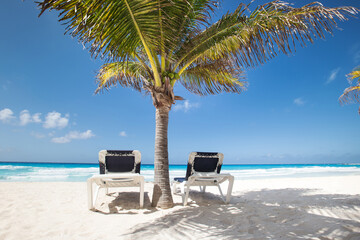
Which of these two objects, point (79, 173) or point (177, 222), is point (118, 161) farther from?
point (79, 173)

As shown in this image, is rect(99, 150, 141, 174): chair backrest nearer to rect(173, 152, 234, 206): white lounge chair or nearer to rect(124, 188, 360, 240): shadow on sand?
rect(173, 152, 234, 206): white lounge chair

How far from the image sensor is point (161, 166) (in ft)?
14.1

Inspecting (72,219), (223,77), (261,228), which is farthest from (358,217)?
(72,219)

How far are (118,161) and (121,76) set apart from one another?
8.80ft

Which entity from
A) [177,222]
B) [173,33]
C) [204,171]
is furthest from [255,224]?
[173,33]

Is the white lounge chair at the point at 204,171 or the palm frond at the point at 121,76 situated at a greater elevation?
the palm frond at the point at 121,76

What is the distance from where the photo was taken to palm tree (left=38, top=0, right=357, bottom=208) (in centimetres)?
287

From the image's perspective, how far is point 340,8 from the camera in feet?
9.68

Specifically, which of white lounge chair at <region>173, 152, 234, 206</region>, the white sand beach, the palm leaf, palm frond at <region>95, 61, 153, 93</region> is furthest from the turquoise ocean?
the palm leaf

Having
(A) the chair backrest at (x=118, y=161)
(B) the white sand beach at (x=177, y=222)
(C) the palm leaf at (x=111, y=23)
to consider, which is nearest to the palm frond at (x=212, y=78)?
(C) the palm leaf at (x=111, y=23)

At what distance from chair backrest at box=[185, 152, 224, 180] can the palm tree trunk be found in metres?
0.69

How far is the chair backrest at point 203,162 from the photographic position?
4.73 meters

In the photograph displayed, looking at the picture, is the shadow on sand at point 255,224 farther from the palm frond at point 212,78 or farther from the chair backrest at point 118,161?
the palm frond at point 212,78

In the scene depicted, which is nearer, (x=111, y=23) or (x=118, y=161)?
(x=111, y=23)
